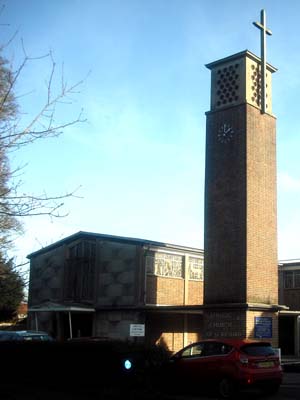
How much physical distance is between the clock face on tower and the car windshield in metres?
13.1

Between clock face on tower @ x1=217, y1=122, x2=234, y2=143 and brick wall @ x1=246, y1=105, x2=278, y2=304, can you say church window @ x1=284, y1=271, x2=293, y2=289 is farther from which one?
clock face on tower @ x1=217, y1=122, x2=234, y2=143

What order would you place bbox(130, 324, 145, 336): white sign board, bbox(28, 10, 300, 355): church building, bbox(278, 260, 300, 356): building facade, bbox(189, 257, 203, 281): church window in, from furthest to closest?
1. bbox(278, 260, 300, 356): building facade
2. bbox(189, 257, 203, 281): church window
3. bbox(28, 10, 300, 355): church building
4. bbox(130, 324, 145, 336): white sign board

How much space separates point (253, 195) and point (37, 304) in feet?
54.5

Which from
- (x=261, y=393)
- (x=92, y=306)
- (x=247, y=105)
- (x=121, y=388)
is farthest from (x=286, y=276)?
(x=121, y=388)

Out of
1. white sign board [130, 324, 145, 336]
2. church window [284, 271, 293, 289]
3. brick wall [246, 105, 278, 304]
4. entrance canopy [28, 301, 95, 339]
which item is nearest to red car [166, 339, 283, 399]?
white sign board [130, 324, 145, 336]

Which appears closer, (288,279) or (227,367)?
(227,367)

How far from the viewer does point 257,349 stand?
1606cm

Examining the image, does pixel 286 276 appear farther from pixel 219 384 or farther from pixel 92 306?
pixel 219 384

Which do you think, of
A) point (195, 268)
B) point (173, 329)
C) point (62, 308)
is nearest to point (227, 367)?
point (173, 329)

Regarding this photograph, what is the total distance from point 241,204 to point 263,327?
5.28m

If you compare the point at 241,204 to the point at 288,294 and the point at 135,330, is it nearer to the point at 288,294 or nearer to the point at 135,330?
the point at 135,330

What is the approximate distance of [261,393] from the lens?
16.4 m

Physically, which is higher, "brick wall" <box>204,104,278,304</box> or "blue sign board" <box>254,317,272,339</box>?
"brick wall" <box>204,104,278,304</box>

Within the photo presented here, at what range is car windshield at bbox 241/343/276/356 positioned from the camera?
52.0 feet
